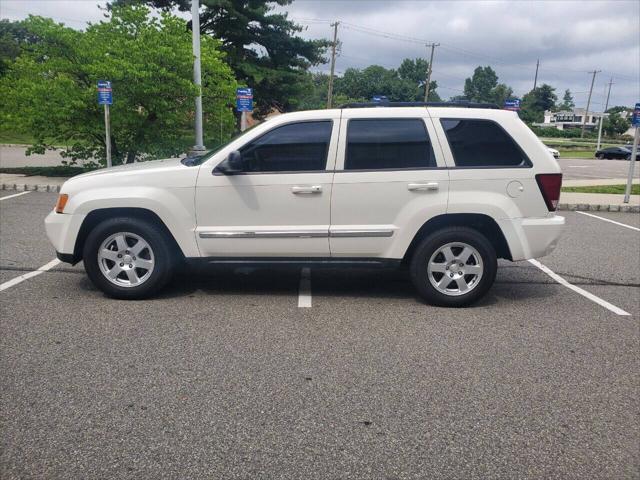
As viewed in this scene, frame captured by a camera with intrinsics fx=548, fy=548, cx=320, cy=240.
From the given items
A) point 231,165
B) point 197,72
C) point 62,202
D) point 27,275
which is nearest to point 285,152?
point 231,165

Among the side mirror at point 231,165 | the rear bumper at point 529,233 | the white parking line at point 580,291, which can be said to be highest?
the side mirror at point 231,165

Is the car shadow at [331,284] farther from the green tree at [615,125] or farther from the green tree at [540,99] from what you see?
the green tree at [540,99]


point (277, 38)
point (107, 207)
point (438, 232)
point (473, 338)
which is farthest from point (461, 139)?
point (277, 38)

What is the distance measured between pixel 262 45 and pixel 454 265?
27800mm

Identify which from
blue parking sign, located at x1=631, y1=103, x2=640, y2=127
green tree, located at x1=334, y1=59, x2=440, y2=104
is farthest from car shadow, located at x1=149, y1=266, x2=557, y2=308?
green tree, located at x1=334, y1=59, x2=440, y2=104

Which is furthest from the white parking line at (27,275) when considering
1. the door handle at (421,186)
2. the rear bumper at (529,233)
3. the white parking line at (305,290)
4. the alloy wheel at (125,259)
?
the rear bumper at (529,233)

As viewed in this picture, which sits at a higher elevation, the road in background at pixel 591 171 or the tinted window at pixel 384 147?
the tinted window at pixel 384 147

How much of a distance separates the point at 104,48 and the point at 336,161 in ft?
Result: 35.1

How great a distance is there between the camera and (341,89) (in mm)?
126125

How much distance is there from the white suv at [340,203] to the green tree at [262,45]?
24.1 metres

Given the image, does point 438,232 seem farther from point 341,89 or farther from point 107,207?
point 341,89

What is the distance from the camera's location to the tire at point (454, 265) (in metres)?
5.14

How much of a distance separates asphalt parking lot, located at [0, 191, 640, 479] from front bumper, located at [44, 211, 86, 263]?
0.51 meters

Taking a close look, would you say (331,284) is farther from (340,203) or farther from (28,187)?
(28,187)
